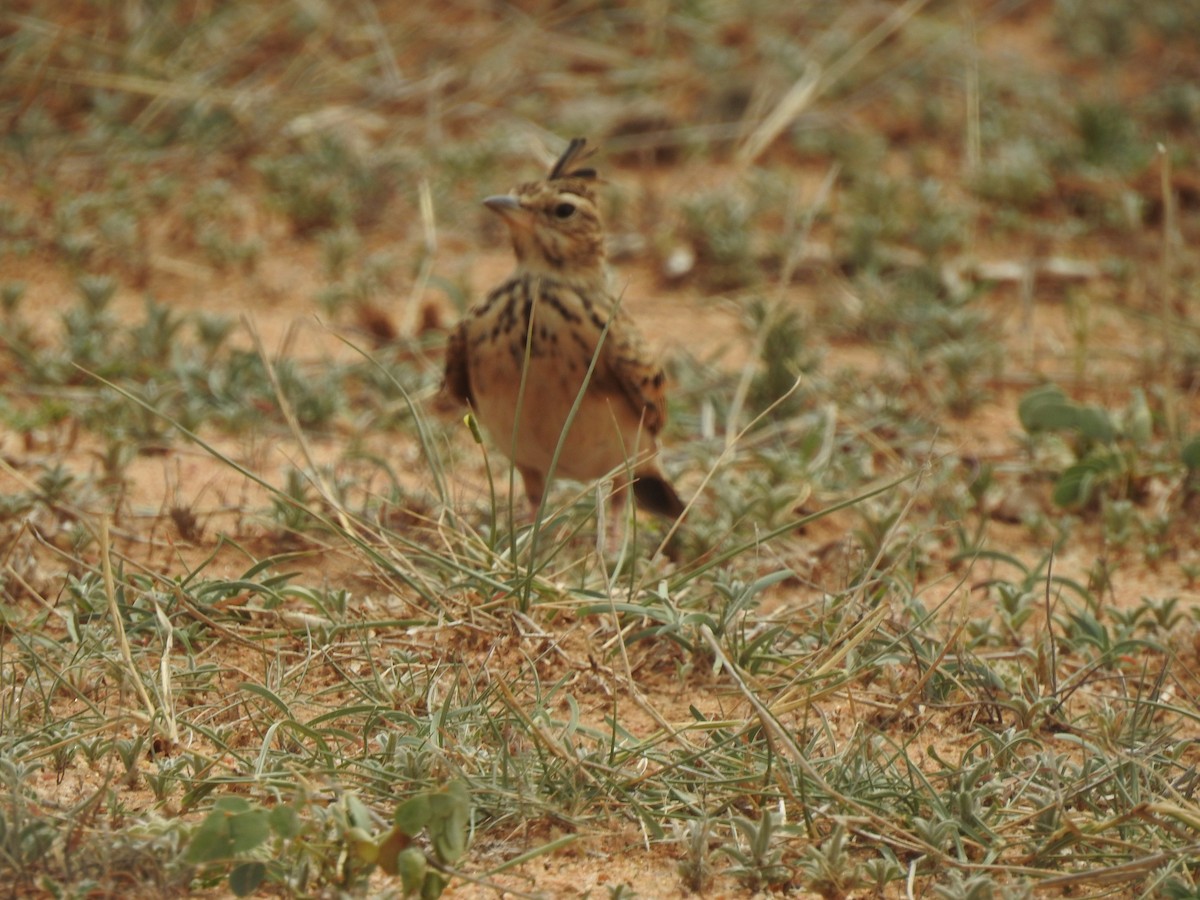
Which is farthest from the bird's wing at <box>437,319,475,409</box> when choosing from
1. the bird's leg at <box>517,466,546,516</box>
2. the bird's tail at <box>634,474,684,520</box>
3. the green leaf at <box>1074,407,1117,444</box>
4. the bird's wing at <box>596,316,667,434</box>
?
the green leaf at <box>1074,407,1117,444</box>

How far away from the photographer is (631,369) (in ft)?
15.9

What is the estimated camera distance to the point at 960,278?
23.5ft

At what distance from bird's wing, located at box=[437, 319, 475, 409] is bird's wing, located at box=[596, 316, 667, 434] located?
1.54ft

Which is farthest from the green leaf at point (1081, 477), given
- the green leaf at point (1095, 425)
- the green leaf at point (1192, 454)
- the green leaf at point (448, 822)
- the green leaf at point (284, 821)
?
the green leaf at point (284, 821)

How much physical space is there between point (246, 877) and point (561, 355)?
249cm

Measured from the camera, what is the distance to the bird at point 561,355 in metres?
4.75

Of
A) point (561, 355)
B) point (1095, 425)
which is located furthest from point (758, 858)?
point (1095, 425)

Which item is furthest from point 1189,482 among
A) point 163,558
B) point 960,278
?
point 163,558

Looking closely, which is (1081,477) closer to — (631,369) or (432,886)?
(631,369)

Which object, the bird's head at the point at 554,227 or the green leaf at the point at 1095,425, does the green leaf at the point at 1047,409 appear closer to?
the green leaf at the point at 1095,425

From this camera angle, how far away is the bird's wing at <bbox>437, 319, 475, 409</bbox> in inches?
195

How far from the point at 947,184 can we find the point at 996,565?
13.1 ft

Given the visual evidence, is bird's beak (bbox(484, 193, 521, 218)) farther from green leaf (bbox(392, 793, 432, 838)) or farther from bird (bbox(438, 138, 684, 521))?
green leaf (bbox(392, 793, 432, 838))

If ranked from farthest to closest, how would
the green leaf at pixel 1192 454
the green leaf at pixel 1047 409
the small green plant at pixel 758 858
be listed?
the green leaf at pixel 1047 409 → the green leaf at pixel 1192 454 → the small green plant at pixel 758 858
